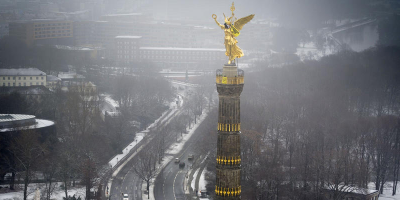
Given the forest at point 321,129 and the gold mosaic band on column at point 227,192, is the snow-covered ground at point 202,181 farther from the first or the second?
the gold mosaic band on column at point 227,192

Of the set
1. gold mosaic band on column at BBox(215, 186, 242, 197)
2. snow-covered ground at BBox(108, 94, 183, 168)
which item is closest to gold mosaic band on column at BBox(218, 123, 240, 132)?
gold mosaic band on column at BBox(215, 186, 242, 197)

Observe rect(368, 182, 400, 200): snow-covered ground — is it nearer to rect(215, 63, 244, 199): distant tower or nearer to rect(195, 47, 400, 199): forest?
rect(195, 47, 400, 199): forest

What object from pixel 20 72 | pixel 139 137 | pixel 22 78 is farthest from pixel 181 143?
pixel 20 72

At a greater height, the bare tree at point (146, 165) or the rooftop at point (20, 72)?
the rooftop at point (20, 72)

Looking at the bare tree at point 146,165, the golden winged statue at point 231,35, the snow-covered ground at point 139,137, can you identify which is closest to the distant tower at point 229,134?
the golden winged statue at point 231,35

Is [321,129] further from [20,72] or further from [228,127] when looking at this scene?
[20,72]
